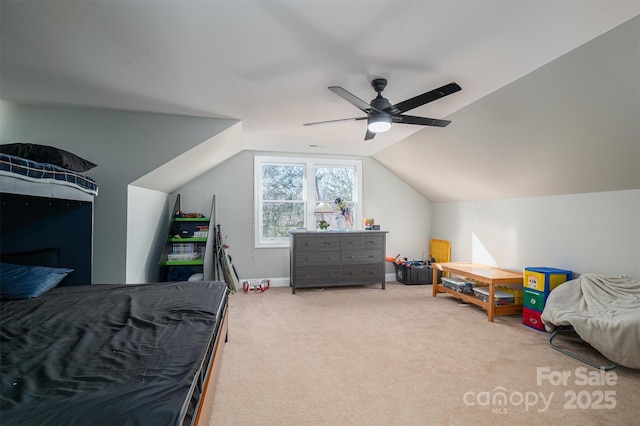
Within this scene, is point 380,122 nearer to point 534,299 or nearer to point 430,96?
point 430,96

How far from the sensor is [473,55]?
7.14ft

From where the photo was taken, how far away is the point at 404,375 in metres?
2.33

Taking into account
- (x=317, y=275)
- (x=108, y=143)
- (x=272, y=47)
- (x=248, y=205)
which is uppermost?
(x=272, y=47)

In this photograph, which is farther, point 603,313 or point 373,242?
point 373,242

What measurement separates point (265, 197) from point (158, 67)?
3.17 meters

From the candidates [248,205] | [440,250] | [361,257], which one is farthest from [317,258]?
[440,250]

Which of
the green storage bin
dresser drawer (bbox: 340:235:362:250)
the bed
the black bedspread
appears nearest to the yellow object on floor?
dresser drawer (bbox: 340:235:362:250)

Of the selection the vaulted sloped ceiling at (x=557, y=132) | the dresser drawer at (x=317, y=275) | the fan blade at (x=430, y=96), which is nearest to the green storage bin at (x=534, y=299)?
the vaulted sloped ceiling at (x=557, y=132)

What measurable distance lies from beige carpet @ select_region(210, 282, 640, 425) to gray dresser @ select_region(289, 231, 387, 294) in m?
1.16

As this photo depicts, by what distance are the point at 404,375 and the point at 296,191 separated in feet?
12.2

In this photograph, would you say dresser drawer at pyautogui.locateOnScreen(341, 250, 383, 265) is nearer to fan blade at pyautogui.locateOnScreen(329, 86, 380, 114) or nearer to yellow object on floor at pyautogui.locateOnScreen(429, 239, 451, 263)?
yellow object on floor at pyautogui.locateOnScreen(429, 239, 451, 263)

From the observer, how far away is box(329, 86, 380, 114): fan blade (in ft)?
7.54

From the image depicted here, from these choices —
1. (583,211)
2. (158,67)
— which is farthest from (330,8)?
(583,211)

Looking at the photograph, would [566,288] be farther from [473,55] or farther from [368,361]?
[473,55]
